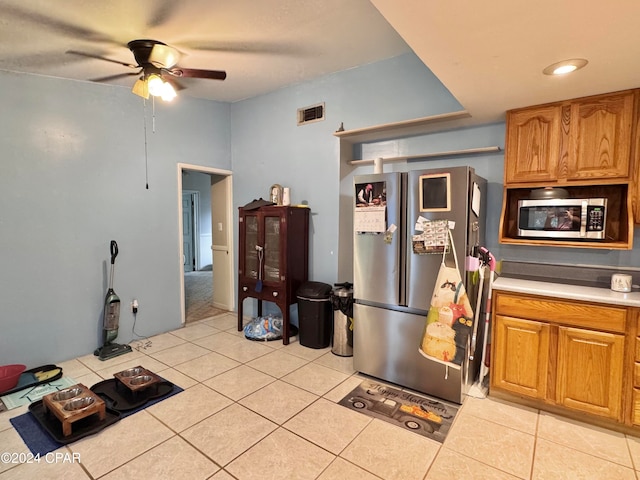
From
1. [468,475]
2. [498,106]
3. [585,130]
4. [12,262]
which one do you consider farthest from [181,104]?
[468,475]

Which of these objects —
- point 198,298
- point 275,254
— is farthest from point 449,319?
point 198,298

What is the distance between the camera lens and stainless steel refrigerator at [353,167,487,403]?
2.46 metres

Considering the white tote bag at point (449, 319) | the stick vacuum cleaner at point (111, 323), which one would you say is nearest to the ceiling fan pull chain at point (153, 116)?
the stick vacuum cleaner at point (111, 323)

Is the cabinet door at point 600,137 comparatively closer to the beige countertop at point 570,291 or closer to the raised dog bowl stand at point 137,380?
the beige countertop at point 570,291

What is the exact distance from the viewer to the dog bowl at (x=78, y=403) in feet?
7.37

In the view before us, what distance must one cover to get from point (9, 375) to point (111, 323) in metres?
0.84

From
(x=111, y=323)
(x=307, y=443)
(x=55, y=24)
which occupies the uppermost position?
(x=55, y=24)

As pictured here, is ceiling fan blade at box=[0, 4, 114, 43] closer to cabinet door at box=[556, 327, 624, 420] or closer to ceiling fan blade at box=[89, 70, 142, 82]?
ceiling fan blade at box=[89, 70, 142, 82]

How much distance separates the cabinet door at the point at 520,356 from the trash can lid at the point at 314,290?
1671mm

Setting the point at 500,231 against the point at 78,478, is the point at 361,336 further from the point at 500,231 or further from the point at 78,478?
the point at 78,478

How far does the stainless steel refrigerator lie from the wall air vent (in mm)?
1348

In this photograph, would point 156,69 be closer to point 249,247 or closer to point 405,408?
point 249,247

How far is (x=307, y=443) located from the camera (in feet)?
6.91

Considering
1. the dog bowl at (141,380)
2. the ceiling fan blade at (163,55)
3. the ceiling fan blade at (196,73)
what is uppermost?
the ceiling fan blade at (163,55)
